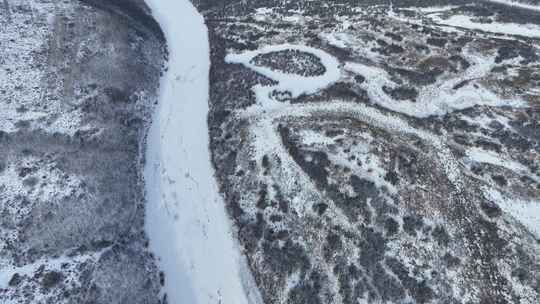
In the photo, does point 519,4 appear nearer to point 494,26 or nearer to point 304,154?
point 494,26

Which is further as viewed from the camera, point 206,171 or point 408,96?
point 408,96

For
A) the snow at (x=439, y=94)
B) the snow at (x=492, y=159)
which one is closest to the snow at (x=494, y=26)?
the snow at (x=439, y=94)

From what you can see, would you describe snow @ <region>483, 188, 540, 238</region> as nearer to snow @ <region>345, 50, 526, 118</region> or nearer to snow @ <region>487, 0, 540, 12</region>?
snow @ <region>345, 50, 526, 118</region>

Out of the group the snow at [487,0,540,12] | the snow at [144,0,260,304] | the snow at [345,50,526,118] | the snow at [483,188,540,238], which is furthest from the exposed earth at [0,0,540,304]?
the snow at [487,0,540,12]

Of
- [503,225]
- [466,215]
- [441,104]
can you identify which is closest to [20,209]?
[466,215]

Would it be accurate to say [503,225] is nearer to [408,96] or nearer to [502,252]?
[502,252]

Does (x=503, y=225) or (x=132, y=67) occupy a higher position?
(x=132, y=67)

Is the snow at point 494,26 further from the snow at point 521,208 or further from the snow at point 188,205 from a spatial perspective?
the snow at point 188,205
